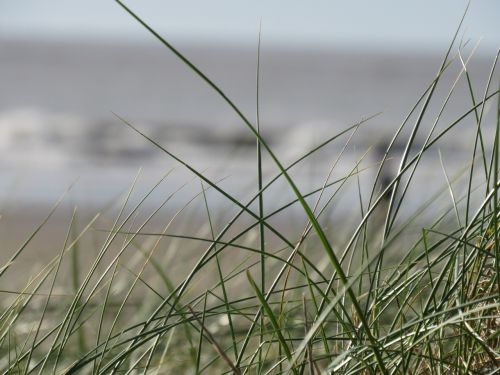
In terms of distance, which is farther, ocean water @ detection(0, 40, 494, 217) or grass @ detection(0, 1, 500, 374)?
ocean water @ detection(0, 40, 494, 217)

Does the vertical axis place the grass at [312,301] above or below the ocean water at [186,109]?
below

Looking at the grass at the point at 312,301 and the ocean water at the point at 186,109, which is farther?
the ocean water at the point at 186,109

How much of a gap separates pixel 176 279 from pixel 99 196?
5.26m

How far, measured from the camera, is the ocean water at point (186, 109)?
7.45 m

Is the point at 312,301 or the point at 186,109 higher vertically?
the point at 186,109

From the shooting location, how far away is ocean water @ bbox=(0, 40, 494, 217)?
7.45m

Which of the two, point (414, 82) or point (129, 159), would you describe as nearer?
point (129, 159)

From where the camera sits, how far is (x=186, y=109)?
14.8 m

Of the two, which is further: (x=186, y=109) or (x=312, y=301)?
(x=186, y=109)

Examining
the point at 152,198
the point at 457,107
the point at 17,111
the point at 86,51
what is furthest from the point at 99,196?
the point at 86,51

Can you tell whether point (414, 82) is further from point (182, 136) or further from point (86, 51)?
point (182, 136)

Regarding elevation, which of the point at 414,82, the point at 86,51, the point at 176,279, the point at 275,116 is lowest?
the point at 176,279

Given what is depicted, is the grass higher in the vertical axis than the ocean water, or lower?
lower

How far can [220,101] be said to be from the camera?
1427cm
